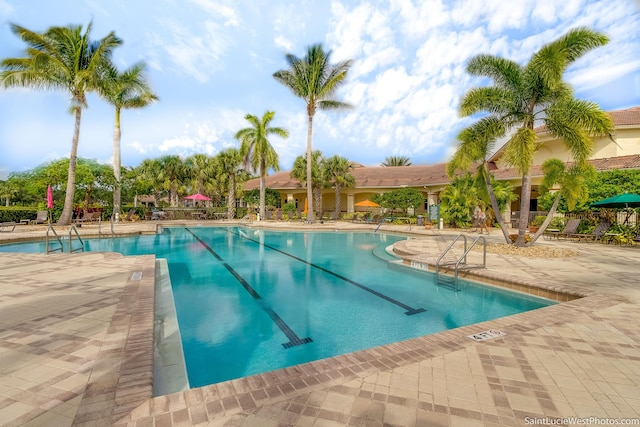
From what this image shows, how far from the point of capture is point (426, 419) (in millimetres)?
2248

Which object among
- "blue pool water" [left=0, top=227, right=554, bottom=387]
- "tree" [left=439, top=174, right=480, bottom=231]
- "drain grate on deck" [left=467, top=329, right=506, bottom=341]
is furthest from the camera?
"tree" [left=439, top=174, right=480, bottom=231]

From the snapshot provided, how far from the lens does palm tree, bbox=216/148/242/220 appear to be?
31.3 m

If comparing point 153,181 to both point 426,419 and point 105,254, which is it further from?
point 426,419

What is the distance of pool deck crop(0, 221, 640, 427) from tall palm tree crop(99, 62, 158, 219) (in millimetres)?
20247

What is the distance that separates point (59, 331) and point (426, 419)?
13.7ft

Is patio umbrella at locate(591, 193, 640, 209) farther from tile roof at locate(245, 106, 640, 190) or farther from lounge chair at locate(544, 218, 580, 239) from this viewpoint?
tile roof at locate(245, 106, 640, 190)

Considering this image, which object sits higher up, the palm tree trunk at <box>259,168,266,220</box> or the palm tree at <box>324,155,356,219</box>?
the palm tree at <box>324,155,356,219</box>

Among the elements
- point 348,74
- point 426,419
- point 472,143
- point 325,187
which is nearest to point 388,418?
point 426,419

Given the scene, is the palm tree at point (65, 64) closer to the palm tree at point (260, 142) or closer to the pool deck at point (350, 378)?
the palm tree at point (260, 142)

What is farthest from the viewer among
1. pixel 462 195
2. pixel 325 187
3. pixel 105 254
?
pixel 325 187

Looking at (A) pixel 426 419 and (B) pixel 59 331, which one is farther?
(B) pixel 59 331

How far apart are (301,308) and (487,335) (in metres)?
3.46

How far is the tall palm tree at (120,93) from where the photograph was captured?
20328 millimetres

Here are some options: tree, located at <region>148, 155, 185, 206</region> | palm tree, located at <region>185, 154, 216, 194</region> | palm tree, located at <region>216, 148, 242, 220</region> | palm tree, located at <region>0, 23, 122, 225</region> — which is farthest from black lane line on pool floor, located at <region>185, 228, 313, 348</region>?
tree, located at <region>148, 155, 185, 206</region>
